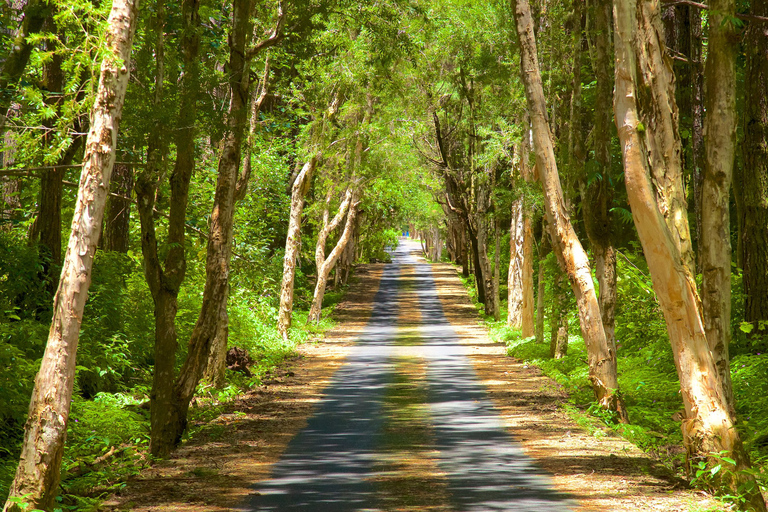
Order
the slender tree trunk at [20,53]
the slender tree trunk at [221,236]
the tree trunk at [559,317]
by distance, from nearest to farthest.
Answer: the slender tree trunk at [221,236]
the slender tree trunk at [20,53]
the tree trunk at [559,317]

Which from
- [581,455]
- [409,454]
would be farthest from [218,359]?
[581,455]

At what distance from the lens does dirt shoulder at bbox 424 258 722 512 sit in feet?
26.3

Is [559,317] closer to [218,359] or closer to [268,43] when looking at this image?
[218,359]

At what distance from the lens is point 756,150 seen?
1240cm

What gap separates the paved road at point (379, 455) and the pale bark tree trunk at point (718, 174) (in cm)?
295

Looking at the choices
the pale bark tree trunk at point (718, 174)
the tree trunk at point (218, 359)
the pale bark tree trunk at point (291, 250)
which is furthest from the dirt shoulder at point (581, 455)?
the pale bark tree trunk at point (291, 250)

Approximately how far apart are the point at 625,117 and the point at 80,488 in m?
7.50

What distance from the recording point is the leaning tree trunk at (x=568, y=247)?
1274 centimetres

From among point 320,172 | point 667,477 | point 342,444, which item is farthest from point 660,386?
point 320,172

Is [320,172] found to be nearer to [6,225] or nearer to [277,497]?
[6,225]

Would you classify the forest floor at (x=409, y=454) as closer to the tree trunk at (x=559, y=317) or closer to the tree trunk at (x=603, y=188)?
the tree trunk at (x=559, y=317)

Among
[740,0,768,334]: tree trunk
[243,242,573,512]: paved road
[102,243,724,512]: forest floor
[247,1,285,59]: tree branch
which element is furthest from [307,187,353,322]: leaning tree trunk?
[740,0,768,334]: tree trunk

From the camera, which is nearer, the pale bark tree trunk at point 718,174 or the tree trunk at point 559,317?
the pale bark tree trunk at point 718,174

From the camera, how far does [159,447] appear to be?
34.7 feet
